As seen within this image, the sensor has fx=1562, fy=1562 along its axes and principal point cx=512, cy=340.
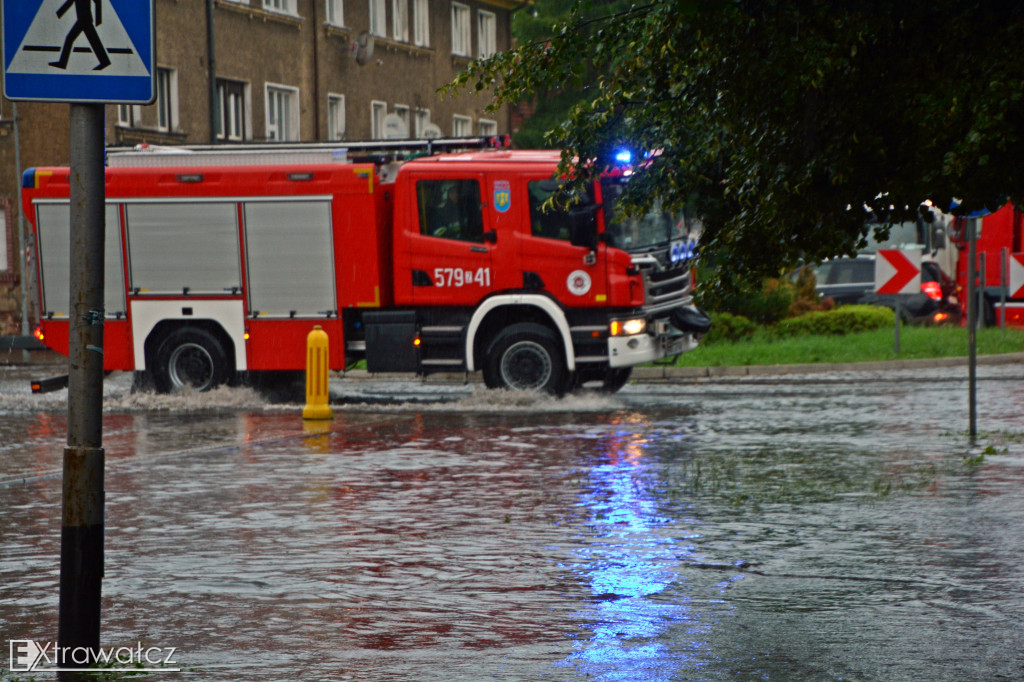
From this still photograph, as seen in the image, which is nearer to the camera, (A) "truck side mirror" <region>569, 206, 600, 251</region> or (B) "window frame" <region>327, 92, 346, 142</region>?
(A) "truck side mirror" <region>569, 206, 600, 251</region>

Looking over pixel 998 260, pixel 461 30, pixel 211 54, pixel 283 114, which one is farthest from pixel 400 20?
pixel 998 260

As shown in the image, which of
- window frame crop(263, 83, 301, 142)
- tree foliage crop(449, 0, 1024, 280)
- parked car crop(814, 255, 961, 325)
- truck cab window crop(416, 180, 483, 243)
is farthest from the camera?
window frame crop(263, 83, 301, 142)

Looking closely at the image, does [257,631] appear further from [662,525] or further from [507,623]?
[662,525]

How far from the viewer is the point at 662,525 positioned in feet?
31.3

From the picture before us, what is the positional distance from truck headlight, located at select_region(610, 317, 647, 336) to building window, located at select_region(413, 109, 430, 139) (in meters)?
26.6

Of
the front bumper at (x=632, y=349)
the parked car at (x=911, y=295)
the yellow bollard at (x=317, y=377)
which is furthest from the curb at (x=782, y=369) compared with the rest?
the yellow bollard at (x=317, y=377)

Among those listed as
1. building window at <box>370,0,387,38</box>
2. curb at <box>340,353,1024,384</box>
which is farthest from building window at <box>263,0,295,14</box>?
curb at <box>340,353,1024,384</box>

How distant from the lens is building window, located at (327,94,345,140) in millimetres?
40156

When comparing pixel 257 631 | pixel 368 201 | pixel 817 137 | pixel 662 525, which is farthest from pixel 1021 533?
pixel 368 201

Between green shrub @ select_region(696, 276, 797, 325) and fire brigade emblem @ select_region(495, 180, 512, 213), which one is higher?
fire brigade emblem @ select_region(495, 180, 512, 213)

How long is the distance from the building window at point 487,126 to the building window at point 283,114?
32.7 feet

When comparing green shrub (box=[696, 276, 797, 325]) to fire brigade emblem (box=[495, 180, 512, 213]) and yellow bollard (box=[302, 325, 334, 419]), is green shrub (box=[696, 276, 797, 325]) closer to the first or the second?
fire brigade emblem (box=[495, 180, 512, 213])

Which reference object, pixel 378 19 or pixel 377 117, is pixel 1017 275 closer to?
pixel 377 117

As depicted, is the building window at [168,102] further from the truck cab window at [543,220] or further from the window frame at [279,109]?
the truck cab window at [543,220]
